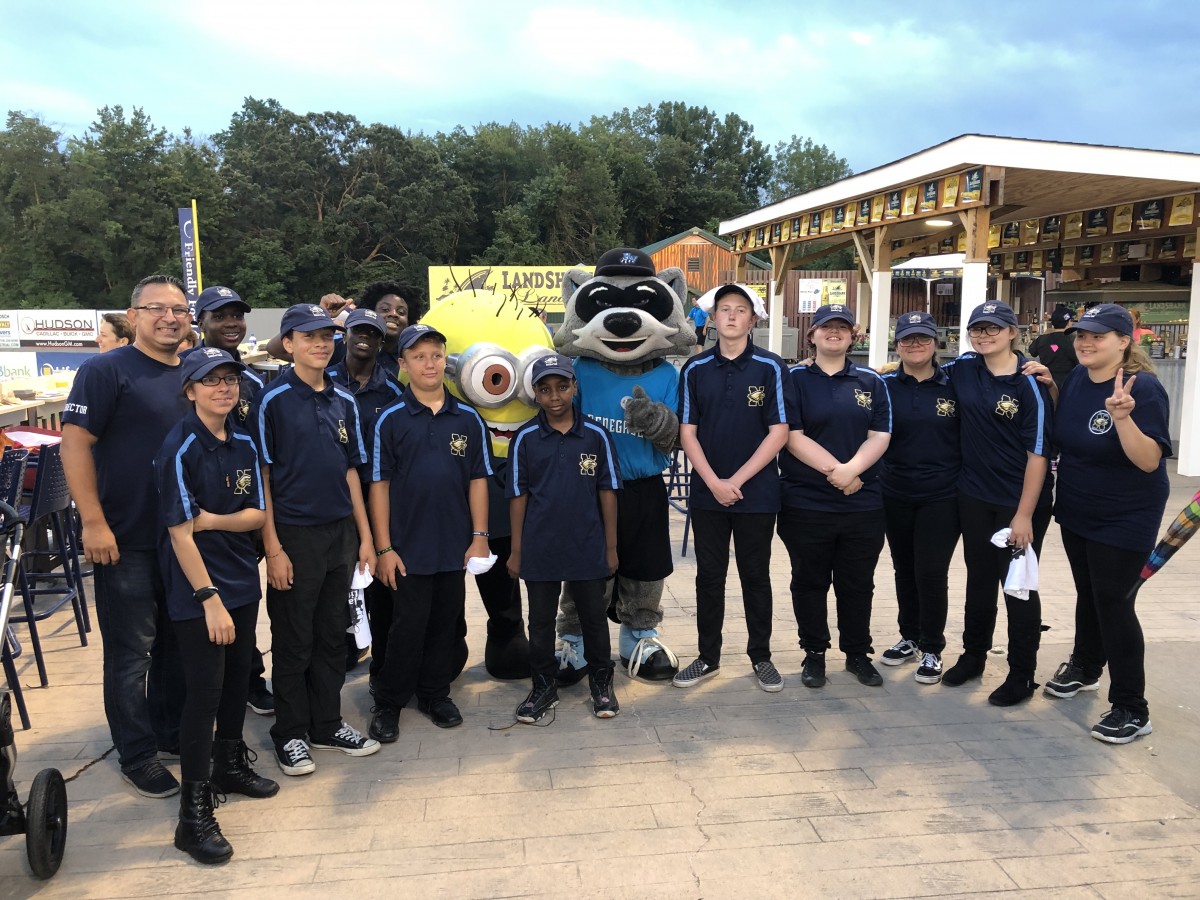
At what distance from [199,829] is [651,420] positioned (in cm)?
237

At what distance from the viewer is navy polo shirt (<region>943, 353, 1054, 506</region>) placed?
3848 mm

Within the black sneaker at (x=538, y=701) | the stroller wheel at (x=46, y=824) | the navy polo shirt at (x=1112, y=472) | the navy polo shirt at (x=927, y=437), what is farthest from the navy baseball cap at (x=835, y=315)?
the stroller wheel at (x=46, y=824)

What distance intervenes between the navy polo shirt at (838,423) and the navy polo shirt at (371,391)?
6.11 feet

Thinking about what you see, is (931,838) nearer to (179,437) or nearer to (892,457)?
(892,457)

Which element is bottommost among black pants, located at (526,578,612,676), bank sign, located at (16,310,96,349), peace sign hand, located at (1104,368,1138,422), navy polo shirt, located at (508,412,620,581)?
black pants, located at (526,578,612,676)

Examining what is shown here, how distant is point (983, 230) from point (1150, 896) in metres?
7.65

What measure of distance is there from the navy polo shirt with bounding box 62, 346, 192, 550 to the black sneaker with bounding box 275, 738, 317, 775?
3.12ft

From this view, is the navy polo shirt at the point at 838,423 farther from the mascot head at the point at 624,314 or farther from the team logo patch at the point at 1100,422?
the team logo patch at the point at 1100,422

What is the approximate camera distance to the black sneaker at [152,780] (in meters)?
3.22

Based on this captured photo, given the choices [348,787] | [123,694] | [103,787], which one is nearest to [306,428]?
[123,694]

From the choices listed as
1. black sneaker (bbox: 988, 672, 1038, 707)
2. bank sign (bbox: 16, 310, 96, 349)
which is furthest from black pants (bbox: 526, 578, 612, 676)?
bank sign (bbox: 16, 310, 96, 349)

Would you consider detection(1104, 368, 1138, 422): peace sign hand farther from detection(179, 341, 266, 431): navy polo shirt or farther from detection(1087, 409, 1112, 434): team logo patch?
detection(179, 341, 266, 431): navy polo shirt

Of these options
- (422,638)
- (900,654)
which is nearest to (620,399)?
(422,638)

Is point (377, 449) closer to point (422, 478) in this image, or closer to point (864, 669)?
Result: point (422, 478)
